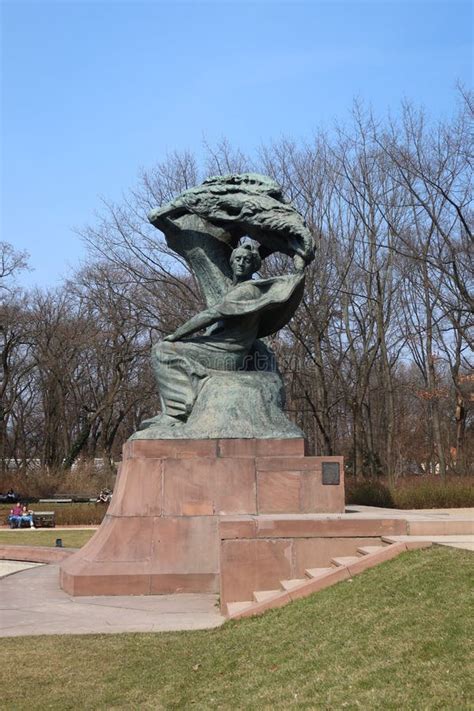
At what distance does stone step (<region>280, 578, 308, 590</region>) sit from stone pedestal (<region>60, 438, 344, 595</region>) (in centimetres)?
162

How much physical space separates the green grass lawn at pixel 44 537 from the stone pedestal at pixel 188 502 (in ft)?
24.0

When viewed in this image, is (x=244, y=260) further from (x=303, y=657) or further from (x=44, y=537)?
(x=44, y=537)

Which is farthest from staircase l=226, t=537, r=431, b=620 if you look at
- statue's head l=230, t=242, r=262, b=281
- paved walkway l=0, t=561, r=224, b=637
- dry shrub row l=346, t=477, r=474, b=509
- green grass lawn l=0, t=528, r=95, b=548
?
dry shrub row l=346, t=477, r=474, b=509

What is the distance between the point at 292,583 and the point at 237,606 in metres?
0.59

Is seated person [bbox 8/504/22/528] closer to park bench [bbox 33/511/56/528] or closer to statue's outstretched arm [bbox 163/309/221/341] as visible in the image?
park bench [bbox 33/511/56/528]

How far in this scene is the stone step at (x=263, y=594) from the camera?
25.9 ft

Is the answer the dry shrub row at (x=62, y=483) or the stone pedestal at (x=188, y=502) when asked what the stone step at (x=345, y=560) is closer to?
the stone pedestal at (x=188, y=502)

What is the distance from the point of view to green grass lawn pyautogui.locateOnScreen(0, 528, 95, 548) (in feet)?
58.2

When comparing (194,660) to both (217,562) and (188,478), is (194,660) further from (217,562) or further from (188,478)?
(188,478)

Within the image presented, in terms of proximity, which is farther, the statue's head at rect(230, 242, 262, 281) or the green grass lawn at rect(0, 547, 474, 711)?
the statue's head at rect(230, 242, 262, 281)

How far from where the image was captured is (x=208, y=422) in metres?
10.7

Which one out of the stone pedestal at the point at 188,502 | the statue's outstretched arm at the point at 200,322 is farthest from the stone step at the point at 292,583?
the statue's outstretched arm at the point at 200,322

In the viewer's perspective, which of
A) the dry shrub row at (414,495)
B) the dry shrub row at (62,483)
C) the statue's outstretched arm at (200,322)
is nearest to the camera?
the statue's outstretched arm at (200,322)

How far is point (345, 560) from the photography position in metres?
7.98
